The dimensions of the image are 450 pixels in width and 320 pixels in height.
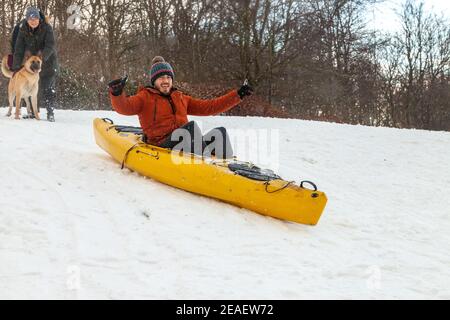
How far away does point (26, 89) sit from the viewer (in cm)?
744

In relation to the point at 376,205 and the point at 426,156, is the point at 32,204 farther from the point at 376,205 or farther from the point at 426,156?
the point at 426,156

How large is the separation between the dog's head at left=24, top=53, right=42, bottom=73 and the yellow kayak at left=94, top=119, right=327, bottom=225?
305 centimetres

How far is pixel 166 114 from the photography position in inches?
197

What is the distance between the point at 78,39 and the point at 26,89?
10666 millimetres

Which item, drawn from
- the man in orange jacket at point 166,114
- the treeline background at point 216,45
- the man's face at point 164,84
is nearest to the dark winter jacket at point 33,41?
the man in orange jacket at point 166,114

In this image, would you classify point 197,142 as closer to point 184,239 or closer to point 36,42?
point 184,239

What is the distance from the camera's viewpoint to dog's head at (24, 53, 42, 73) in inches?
287

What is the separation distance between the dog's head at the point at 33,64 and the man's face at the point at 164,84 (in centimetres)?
300

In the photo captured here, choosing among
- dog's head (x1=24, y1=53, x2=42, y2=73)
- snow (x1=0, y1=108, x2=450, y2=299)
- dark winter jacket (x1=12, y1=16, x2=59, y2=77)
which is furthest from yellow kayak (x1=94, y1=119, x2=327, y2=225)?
dark winter jacket (x1=12, y1=16, x2=59, y2=77)

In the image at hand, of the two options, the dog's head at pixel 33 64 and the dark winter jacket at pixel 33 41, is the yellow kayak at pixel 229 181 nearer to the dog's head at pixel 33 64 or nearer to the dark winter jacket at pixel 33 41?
the dog's head at pixel 33 64

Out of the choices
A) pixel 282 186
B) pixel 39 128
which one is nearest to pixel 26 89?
pixel 39 128

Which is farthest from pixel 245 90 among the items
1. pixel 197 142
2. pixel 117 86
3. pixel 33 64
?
pixel 33 64

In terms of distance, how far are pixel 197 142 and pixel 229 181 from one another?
75 centimetres
